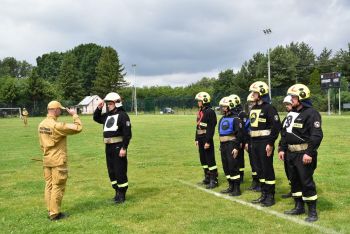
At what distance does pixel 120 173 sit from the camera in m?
9.88

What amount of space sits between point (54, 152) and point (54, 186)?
2.15ft

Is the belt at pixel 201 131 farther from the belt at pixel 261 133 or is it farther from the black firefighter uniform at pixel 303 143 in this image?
the black firefighter uniform at pixel 303 143

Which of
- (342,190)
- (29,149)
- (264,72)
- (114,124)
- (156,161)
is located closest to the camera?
(114,124)

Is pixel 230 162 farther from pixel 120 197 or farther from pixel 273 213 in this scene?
pixel 120 197

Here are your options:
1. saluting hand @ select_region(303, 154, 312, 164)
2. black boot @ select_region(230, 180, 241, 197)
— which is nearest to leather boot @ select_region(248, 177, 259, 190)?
black boot @ select_region(230, 180, 241, 197)

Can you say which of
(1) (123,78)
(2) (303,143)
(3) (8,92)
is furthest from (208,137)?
(1) (123,78)

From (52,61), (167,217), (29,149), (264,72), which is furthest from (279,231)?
(52,61)

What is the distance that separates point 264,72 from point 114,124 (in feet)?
289

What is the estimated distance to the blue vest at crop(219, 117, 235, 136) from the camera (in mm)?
10477

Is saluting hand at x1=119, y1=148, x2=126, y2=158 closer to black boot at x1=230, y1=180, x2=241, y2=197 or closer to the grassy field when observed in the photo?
the grassy field

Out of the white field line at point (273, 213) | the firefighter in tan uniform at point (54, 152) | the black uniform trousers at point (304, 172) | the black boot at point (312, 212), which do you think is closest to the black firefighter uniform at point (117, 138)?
the firefighter in tan uniform at point (54, 152)

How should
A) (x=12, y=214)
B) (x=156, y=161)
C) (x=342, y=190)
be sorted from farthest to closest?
(x=156, y=161) < (x=342, y=190) < (x=12, y=214)

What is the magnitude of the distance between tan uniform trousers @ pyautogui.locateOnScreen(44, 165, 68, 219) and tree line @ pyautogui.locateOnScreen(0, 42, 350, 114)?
180 ft

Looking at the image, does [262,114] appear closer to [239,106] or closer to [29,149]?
[239,106]
